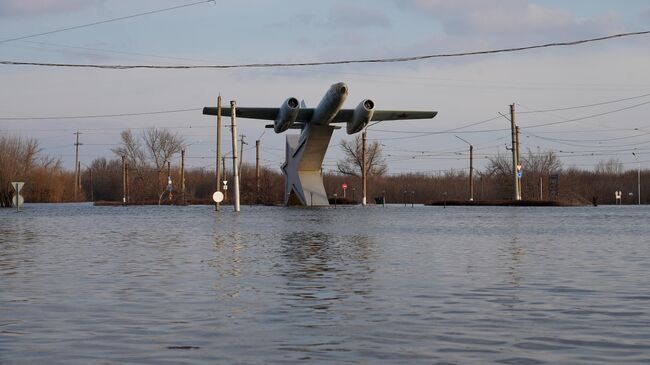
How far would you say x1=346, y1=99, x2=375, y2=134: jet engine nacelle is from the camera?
5534 cm

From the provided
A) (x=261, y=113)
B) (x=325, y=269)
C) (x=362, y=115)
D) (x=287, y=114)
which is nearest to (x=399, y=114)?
(x=362, y=115)

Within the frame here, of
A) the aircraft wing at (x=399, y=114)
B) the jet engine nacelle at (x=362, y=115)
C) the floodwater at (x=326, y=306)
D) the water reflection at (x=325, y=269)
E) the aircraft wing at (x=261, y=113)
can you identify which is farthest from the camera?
the aircraft wing at (x=399, y=114)

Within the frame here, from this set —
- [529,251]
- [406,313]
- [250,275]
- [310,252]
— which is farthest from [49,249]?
[406,313]

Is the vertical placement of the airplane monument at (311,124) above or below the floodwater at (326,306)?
above

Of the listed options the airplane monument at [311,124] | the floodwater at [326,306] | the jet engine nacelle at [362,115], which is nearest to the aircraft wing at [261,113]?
the airplane monument at [311,124]

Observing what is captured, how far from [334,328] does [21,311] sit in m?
3.37

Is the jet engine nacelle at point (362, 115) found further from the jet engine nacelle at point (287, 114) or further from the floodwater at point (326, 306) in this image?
the floodwater at point (326, 306)

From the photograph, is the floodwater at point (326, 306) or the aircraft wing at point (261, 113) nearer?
the floodwater at point (326, 306)

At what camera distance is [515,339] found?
24.5 ft

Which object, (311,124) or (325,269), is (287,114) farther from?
(325,269)

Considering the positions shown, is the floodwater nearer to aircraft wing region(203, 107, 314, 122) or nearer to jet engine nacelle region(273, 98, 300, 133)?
jet engine nacelle region(273, 98, 300, 133)

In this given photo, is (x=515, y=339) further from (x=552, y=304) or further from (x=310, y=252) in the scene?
(x=310, y=252)

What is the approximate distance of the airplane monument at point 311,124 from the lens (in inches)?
2189

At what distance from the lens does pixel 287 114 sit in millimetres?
56000
